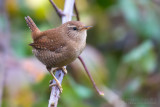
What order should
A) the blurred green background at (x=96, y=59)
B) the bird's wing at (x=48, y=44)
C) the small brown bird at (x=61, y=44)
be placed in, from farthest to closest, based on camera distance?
1. the blurred green background at (x=96, y=59)
2. the bird's wing at (x=48, y=44)
3. the small brown bird at (x=61, y=44)

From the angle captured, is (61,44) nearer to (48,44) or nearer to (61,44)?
(61,44)

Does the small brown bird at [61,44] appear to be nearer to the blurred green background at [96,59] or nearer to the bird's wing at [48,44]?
the bird's wing at [48,44]

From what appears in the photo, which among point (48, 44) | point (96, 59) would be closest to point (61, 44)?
point (48, 44)

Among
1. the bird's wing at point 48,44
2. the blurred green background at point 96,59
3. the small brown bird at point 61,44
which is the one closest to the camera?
the small brown bird at point 61,44

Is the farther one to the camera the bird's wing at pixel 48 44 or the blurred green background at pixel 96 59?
the blurred green background at pixel 96 59

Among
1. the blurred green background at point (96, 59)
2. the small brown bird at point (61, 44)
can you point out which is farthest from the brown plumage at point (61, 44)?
the blurred green background at point (96, 59)

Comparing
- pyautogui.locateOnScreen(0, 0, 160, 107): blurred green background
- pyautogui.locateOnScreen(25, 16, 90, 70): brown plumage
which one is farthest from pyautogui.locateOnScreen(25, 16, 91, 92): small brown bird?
pyautogui.locateOnScreen(0, 0, 160, 107): blurred green background

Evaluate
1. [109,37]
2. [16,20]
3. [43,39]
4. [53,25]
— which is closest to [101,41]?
[109,37]

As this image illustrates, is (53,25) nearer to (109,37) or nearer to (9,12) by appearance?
(9,12)

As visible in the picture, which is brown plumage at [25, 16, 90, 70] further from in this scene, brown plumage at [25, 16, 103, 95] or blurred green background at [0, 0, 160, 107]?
blurred green background at [0, 0, 160, 107]
